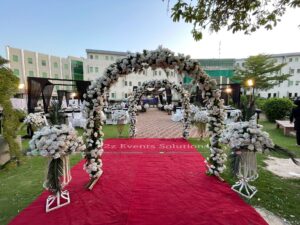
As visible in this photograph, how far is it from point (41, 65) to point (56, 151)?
112ft

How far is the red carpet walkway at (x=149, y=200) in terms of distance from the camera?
7.88 feet

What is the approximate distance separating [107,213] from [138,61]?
264 cm

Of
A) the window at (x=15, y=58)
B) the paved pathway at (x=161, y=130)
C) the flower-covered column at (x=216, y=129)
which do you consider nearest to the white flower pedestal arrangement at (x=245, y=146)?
the flower-covered column at (x=216, y=129)

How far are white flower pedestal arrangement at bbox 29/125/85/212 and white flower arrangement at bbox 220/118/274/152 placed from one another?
2.52 metres

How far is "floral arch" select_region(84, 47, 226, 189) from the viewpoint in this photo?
3.29 metres

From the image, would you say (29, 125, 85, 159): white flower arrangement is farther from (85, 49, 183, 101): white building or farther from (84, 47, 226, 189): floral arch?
(85, 49, 183, 101): white building

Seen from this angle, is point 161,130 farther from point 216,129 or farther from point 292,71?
point 292,71

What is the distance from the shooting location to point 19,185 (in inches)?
139

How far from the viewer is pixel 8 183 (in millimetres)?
3611

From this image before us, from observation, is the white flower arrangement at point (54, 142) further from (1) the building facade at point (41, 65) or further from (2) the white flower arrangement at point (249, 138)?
(1) the building facade at point (41, 65)

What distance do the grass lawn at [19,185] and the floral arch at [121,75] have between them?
89 cm

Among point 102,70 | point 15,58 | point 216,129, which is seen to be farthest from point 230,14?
point 15,58

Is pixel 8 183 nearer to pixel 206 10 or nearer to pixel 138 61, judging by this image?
pixel 138 61

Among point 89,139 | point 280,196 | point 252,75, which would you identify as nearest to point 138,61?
point 89,139
